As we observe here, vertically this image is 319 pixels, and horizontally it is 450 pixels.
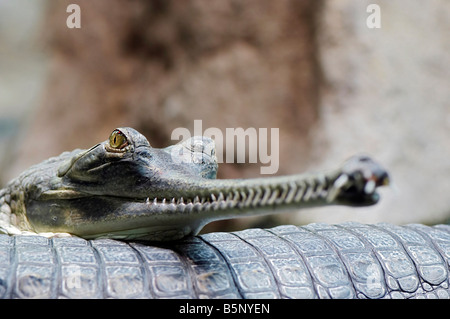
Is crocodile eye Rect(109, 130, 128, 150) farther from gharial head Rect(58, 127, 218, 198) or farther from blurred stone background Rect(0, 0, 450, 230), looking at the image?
blurred stone background Rect(0, 0, 450, 230)

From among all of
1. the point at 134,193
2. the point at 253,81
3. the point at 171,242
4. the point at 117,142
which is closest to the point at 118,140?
the point at 117,142

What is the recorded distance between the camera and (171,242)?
140 cm

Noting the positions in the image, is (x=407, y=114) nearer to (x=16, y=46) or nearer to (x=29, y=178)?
(x=29, y=178)

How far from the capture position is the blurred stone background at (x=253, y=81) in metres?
3.14

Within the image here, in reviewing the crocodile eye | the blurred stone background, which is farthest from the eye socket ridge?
the blurred stone background

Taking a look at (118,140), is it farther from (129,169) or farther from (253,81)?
(253,81)

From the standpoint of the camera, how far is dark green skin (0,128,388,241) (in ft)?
3.80

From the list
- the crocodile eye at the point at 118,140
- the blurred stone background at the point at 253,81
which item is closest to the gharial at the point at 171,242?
the crocodile eye at the point at 118,140

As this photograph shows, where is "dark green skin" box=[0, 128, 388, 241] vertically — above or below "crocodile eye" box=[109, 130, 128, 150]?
below

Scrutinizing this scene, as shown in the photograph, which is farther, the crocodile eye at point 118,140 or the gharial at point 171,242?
the crocodile eye at point 118,140

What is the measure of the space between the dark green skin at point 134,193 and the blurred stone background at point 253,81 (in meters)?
1.74

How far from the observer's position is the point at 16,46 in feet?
15.7

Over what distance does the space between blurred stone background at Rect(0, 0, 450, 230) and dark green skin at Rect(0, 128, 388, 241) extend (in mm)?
1740

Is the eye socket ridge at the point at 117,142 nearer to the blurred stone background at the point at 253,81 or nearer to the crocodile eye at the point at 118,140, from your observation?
the crocodile eye at the point at 118,140
